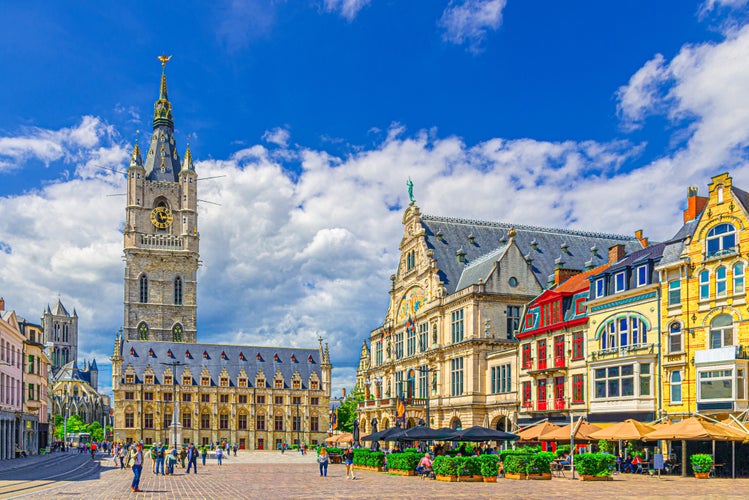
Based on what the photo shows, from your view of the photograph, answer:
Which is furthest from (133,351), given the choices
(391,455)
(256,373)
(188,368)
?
(391,455)

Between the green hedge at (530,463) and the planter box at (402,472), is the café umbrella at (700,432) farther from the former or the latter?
the planter box at (402,472)

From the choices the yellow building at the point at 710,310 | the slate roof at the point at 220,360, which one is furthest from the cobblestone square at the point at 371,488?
the slate roof at the point at 220,360

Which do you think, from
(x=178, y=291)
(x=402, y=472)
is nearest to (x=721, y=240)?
(x=402, y=472)

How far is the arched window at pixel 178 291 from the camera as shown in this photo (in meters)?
155

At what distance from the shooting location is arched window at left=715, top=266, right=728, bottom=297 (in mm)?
42219

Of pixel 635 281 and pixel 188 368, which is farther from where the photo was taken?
pixel 188 368

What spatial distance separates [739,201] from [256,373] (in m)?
99.4

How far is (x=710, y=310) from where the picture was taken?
4256cm

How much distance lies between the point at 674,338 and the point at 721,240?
5663 mm

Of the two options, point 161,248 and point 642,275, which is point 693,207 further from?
point 161,248

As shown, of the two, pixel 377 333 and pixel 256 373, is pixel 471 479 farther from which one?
pixel 256 373

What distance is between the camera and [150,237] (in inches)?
6186

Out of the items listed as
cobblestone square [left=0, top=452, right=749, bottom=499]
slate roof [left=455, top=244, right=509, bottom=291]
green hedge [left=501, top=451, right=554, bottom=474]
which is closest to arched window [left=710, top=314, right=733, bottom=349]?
cobblestone square [left=0, top=452, right=749, bottom=499]

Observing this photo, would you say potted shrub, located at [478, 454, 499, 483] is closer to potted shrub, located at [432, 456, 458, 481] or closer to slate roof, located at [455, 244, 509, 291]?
potted shrub, located at [432, 456, 458, 481]
